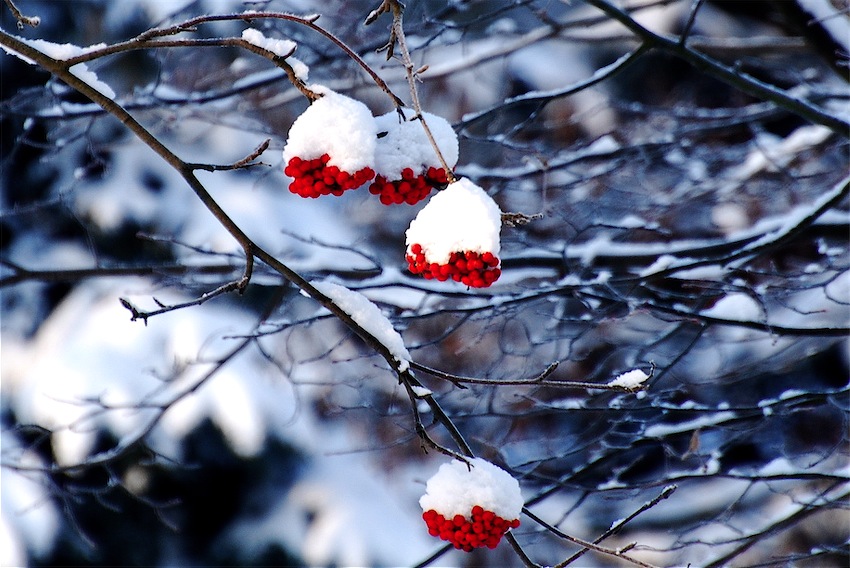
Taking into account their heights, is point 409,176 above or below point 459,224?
above

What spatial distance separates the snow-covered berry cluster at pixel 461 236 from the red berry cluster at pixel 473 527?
0.62m

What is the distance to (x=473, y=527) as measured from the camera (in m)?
1.92

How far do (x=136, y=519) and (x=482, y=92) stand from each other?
21.0 feet

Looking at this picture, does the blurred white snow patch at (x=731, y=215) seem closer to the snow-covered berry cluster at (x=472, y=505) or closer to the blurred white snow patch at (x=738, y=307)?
the blurred white snow patch at (x=738, y=307)

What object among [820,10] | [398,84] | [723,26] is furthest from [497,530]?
[723,26]

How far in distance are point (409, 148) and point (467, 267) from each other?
399 millimetres

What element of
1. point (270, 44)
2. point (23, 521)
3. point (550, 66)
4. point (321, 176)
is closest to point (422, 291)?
point (321, 176)

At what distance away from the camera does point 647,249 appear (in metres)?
4.23

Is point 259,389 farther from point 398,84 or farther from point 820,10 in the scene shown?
point 820,10

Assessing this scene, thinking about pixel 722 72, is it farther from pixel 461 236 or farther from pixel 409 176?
pixel 461 236

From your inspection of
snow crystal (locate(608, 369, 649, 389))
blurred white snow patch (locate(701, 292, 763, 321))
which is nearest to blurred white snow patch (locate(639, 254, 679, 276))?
blurred white snow patch (locate(701, 292, 763, 321))

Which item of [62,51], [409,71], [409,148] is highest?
[62,51]

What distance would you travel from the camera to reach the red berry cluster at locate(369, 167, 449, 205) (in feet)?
6.17

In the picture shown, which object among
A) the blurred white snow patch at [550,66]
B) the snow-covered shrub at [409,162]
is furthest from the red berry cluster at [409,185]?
the blurred white snow patch at [550,66]
